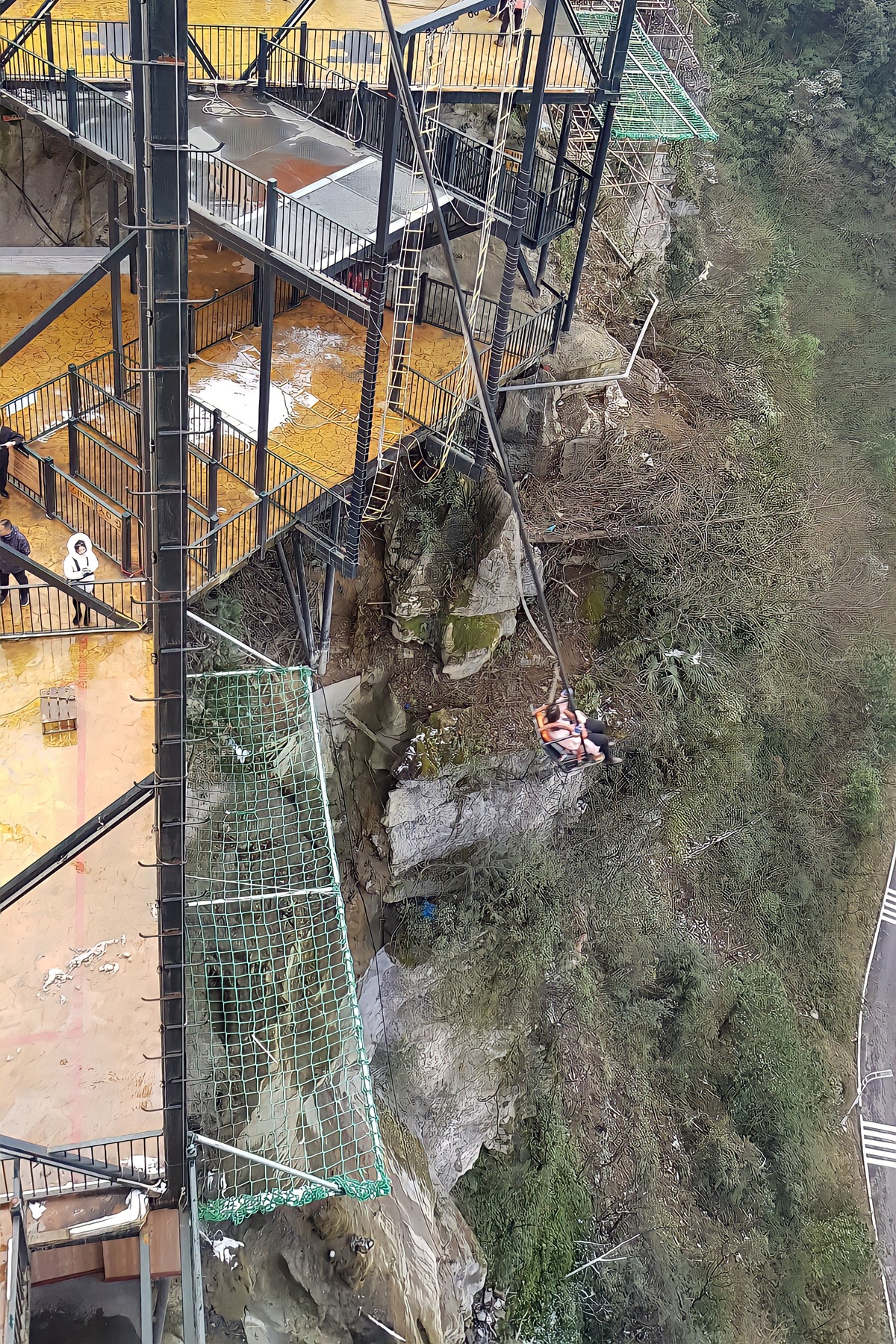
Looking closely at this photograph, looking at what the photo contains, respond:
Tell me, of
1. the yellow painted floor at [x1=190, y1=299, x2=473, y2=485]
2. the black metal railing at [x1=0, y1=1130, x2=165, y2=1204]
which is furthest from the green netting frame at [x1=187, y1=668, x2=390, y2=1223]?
the yellow painted floor at [x1=190, y1=299, x2=473, y2=485]

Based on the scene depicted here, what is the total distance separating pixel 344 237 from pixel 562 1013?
1394cm

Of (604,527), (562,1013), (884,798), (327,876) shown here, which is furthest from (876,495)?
(327,876)

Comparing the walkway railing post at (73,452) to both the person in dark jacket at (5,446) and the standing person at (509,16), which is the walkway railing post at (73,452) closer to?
the person in dark jacket at (5,446)

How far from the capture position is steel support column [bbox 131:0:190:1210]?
16.6 ft

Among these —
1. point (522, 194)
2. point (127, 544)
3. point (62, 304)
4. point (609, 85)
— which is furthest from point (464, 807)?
point (609, 85)

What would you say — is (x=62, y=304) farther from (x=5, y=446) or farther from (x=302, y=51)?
(x=302, y=51)

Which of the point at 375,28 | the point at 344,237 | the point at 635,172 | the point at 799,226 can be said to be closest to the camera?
the point at 344,237

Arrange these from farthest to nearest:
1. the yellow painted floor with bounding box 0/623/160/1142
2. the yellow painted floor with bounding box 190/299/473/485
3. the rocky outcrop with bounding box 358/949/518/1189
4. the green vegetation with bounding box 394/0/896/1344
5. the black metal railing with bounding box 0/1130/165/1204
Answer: the green vegetation with bounding box 394/0/896/1344 < the rocky outcrop with bounding box 358/949/518/1189 < the yellow painted floor with bounding box 190/299/473/485 < the yellow painted floor with bounding box 0/623/160/1142 < the black metal railing with bounding box 0/1130/165/1204

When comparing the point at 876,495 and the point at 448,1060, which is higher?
the point at 876,495

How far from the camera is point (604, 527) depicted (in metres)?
17.1

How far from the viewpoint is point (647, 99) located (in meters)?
16.5

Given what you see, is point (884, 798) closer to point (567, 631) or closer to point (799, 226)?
point (567, 631)

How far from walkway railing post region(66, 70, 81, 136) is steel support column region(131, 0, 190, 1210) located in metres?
6.63

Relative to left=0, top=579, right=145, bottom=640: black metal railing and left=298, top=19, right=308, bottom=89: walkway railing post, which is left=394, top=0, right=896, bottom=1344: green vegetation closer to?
left=298, top=19, right=308, bottom=89: walkway railing post
